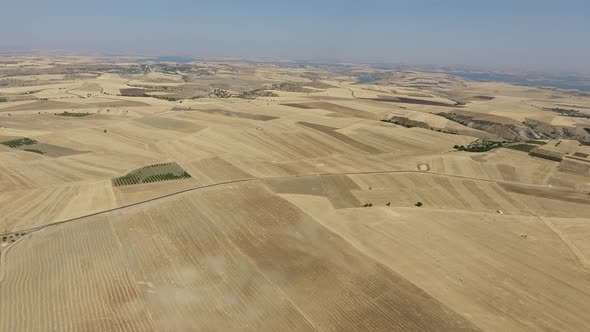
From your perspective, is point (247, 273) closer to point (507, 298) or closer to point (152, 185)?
point (507, 298)

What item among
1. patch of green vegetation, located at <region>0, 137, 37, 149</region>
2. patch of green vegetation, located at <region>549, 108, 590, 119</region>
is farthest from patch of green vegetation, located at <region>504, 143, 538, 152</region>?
patch of green vegetation, located at <region>0, 137, 37, 149</region>

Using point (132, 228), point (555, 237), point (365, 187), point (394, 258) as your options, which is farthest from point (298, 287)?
point (555, 237)

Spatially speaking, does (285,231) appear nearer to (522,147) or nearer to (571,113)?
(522,147)

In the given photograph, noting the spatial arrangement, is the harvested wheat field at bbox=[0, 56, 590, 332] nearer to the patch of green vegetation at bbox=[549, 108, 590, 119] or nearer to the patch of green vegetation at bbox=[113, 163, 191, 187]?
the patch of green vegetation at bbox=[113, 163, 191, 187]

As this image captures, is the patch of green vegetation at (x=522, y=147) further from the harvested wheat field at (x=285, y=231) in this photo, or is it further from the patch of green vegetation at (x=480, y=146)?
the patch of green vegetation at (x=480, y=146)

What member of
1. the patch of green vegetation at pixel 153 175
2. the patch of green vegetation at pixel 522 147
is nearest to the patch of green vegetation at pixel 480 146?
the patch of green vegetation at pixel 522 147

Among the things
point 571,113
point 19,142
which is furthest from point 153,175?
point 571,113
